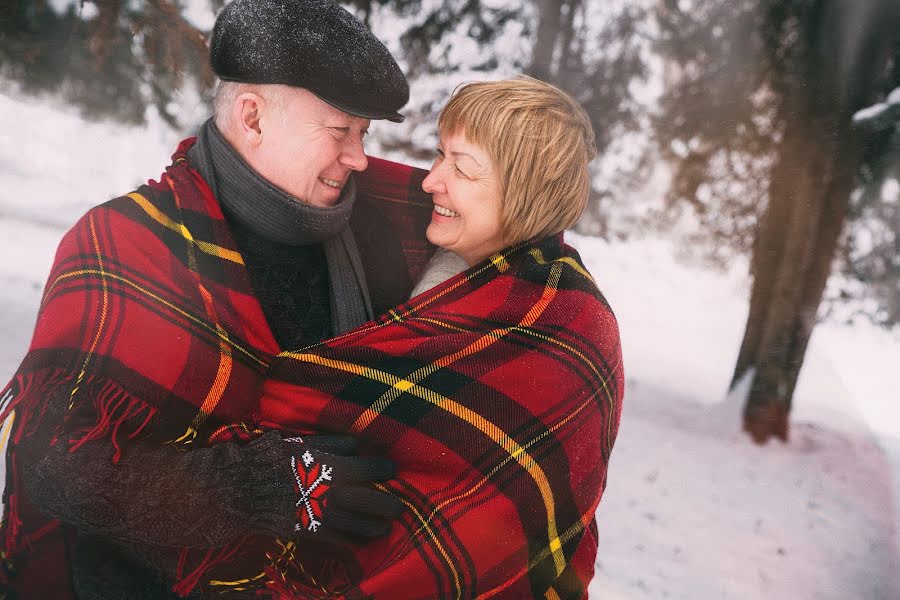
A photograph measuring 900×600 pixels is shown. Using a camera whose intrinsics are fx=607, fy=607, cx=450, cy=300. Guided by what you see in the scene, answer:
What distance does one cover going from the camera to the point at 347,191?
1795 mm

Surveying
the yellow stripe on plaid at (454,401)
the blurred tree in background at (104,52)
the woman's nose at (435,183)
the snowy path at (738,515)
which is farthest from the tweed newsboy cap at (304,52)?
the snowy path at (738,515)

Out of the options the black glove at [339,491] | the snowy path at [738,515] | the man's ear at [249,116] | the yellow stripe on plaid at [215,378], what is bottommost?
the snowy path at [738,515]

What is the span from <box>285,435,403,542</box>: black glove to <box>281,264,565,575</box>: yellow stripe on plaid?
96 mm

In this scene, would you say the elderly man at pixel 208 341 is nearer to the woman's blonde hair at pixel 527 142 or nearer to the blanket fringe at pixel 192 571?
the blanket fringe at pixel 192 571

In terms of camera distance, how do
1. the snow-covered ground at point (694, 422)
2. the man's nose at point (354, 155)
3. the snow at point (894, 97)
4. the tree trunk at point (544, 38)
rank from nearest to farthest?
the man's nose at point (354, 155)
the snow-covered ground at point (694, 422)
the snow at point (894, 97)
the tree trunk at point (544, 38)

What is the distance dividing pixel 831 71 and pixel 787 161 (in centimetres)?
56

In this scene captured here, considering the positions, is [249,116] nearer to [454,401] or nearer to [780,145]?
[454,401]

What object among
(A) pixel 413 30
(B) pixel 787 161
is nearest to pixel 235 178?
(A) pixel 413 30

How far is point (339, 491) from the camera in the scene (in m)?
1.28

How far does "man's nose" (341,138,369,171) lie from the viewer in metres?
1.66

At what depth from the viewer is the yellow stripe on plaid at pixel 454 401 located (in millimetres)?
1393

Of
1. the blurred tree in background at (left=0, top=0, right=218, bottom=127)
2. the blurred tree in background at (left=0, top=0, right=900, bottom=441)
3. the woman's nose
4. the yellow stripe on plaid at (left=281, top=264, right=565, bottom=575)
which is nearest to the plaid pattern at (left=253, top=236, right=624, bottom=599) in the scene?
the yellow stripe on plaid at (left=281, top=264, right=565, bottom=575)

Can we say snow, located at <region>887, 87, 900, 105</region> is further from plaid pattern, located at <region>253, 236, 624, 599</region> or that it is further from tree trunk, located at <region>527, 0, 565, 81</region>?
plaid pattern, located at <region>253, 236, 624, 599</region>

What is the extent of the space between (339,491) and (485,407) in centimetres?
37
